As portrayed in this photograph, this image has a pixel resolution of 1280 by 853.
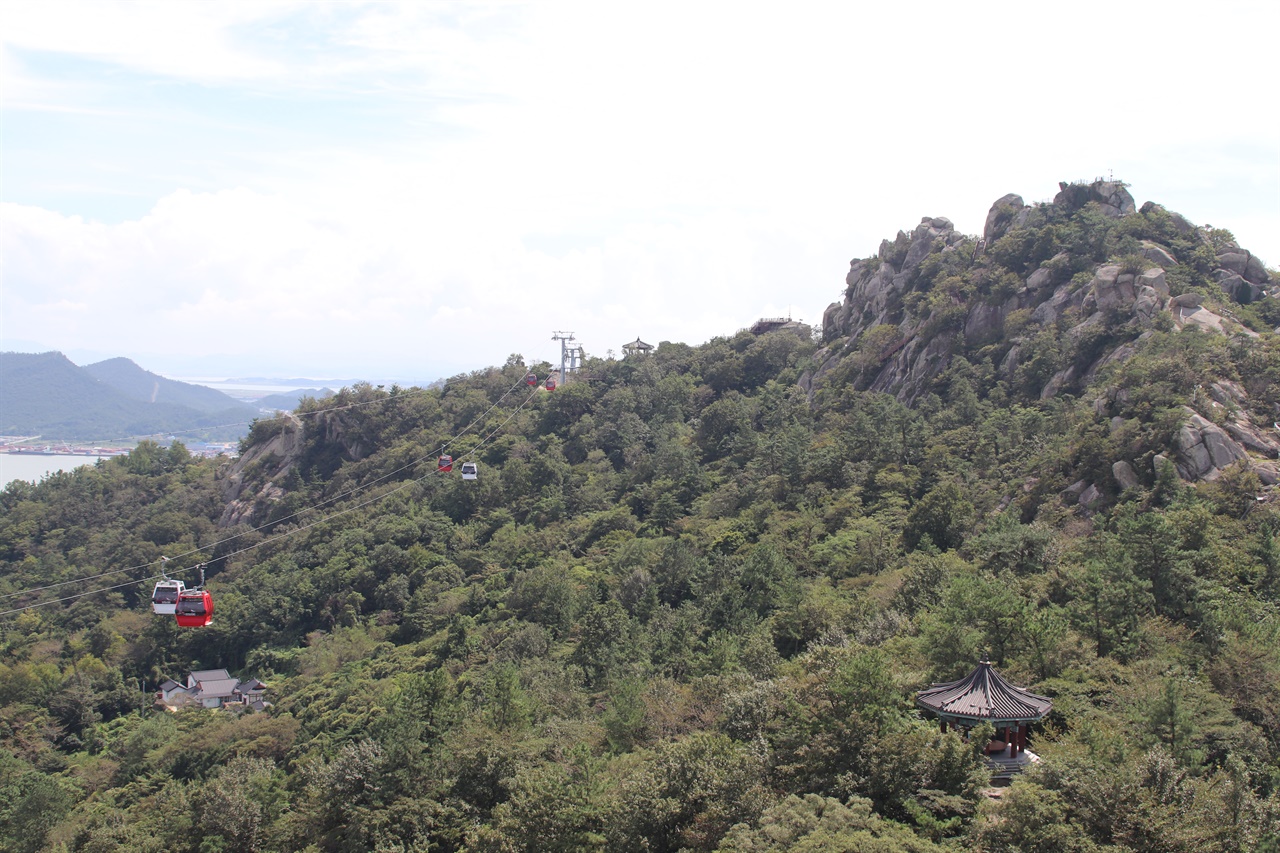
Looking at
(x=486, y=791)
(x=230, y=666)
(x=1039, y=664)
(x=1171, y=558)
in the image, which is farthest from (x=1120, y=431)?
(x=230, y=666)

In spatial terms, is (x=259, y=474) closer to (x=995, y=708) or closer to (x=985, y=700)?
(x=985, y=700)

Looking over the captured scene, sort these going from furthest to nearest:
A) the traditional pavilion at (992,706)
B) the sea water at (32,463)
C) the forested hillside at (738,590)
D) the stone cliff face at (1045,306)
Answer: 1. the sea water at (32,463)
2. the stone cliff face at (1045,306)
3. the forested hillside at (738,590)
4. the traditional pavilion at (992,706)

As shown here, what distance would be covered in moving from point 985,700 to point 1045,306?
34444mm

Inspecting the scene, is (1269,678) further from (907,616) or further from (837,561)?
(837,561)

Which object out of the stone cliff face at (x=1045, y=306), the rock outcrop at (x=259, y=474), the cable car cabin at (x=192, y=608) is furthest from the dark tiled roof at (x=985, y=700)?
the rock outcrop at (x=259, y=474)

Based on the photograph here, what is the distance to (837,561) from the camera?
3459 centimetres

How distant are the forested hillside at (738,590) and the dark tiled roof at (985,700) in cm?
76

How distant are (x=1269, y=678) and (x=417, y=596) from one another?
120 ft

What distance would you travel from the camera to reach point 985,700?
17.1 metres

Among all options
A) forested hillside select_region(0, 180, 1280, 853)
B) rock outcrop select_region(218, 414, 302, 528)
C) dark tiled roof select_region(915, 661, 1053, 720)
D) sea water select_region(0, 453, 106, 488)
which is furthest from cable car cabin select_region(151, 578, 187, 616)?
sea water select_region(0, 453, 106, 488)

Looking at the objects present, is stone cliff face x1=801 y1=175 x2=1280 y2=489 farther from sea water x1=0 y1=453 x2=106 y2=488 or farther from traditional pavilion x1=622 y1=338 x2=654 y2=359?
sea water x1=0 y1=453 x2=106 y2=488

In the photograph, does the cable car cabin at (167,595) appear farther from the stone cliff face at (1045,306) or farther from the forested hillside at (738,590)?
the stone cliff face at (1045,306)

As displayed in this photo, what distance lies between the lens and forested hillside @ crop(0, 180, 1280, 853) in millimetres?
17312

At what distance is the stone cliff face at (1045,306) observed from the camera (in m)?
31.4
